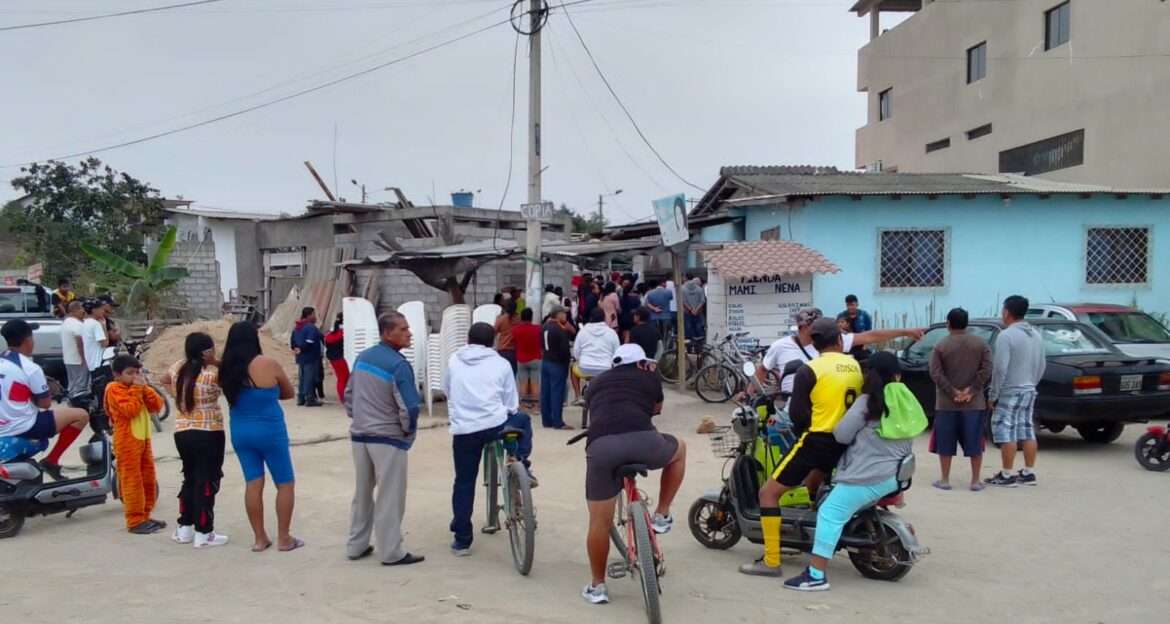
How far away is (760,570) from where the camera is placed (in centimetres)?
551

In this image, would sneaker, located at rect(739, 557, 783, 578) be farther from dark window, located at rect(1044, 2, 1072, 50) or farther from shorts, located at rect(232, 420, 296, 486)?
dark window, located at rect(1044, 2, 1072, 50)

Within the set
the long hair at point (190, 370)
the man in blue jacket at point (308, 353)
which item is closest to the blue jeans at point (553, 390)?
the man in blue jacket at point (308, 353)

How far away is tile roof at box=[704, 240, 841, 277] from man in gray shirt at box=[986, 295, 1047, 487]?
17.7ft

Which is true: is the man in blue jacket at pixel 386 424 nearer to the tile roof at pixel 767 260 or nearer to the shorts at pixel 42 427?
the shorts at pixel 42 427

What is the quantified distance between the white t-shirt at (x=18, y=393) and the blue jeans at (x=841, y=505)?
19.5 feet

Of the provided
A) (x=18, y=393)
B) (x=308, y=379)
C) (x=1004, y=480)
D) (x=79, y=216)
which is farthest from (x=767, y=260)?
(x=79, y=216)

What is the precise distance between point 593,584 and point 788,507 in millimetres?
1414

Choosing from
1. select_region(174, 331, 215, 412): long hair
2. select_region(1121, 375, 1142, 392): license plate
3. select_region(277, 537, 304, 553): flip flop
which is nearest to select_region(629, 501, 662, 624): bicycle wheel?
select_region(277, 537, 304, 553): flip flop

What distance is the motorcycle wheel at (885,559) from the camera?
17.4 feet

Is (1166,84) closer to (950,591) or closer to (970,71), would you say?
(970,71)

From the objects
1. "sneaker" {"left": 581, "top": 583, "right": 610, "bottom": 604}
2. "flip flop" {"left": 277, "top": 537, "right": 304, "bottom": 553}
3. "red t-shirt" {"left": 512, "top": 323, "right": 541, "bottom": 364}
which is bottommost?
"flip flop" {"left": 277, "top": 537, "right": 304, "bottom": 553}

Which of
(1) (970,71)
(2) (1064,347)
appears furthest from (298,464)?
(1) (970,71)

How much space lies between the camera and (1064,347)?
32.6 feet

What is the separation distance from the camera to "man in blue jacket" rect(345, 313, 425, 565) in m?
5.73
